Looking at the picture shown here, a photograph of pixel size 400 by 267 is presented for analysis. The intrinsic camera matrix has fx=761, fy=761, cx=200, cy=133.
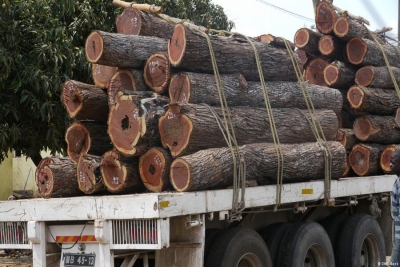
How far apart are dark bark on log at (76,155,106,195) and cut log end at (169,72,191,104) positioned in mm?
1039

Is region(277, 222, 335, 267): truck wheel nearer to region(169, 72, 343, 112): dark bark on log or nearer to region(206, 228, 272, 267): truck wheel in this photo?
region(206, 228, 272, 267): truck wheel

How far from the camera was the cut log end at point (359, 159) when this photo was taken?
1141cm

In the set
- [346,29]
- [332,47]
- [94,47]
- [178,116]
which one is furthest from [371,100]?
[94,47]

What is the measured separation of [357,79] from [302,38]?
1.09 metres

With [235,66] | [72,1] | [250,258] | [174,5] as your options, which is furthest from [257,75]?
[174,5]

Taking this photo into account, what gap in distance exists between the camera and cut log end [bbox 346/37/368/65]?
473 inches

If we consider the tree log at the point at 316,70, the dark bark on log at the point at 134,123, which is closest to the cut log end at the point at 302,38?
the tree log at the point at 316,70

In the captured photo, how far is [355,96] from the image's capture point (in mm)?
11727

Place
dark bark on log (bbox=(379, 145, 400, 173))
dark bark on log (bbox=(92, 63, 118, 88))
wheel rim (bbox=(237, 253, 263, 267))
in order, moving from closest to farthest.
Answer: wheel rim (bbox=(237, 253, 263, 267)) → dark bark on log (bbox=(92, 63, 118, 88)) → dark bark on log (bbox=(379, 145, 400, 173))

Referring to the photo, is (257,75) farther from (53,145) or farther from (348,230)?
(53,145)

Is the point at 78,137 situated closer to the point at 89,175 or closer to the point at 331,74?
the point at 89,175

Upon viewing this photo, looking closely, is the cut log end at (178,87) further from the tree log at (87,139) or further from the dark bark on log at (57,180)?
the dark bark on log at (57,180)

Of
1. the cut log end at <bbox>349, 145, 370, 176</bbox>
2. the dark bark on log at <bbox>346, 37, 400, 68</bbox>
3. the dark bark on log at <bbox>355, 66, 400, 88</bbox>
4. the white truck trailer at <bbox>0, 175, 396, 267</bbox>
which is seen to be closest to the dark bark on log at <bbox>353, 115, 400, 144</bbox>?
the cut log end at <bbox>349, 145, 370, 176</bbox>

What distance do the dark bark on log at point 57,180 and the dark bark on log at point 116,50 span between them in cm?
120
